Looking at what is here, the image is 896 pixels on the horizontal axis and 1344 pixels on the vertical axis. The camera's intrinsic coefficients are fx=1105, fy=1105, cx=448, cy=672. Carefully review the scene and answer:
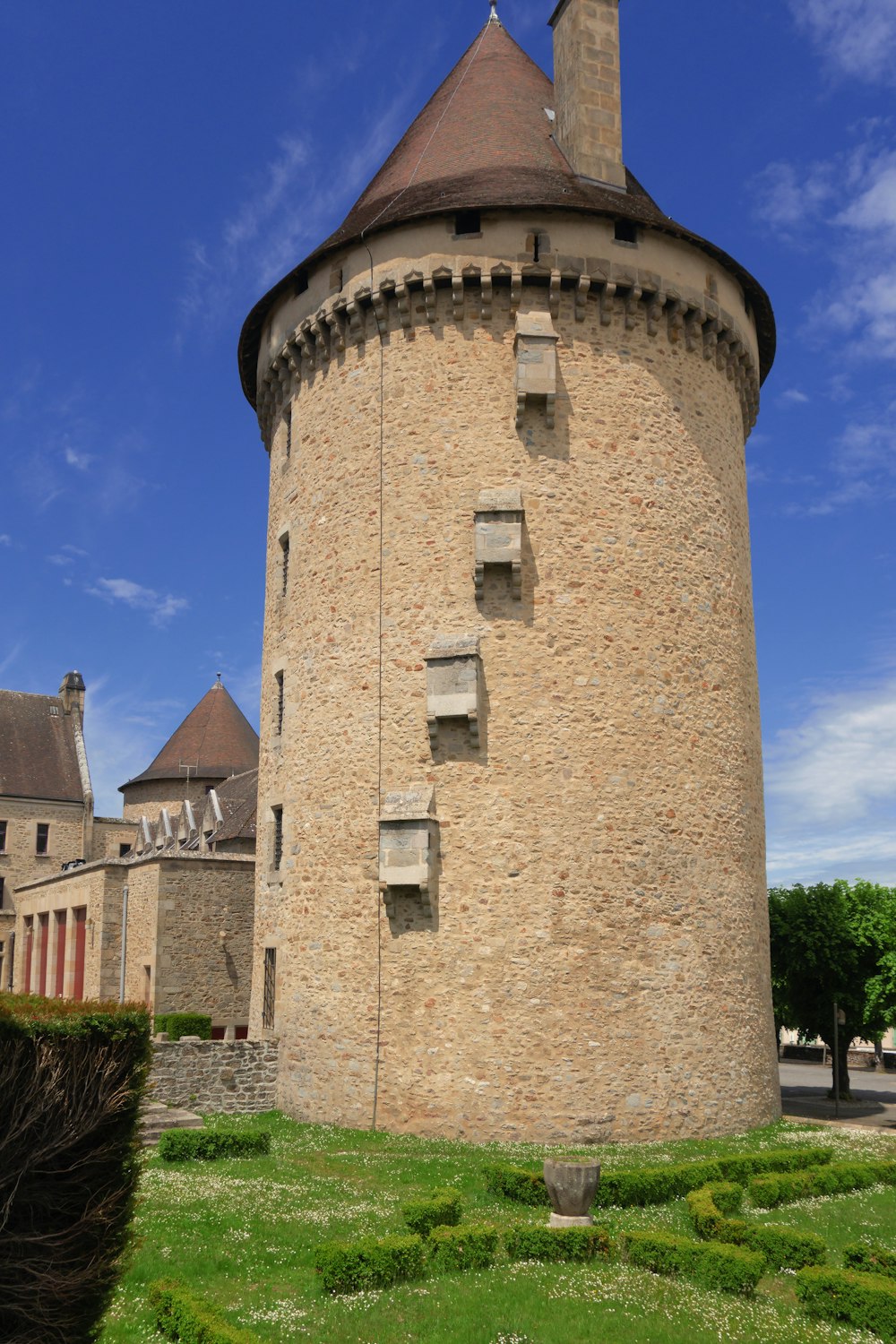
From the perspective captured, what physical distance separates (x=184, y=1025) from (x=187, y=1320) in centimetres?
1612

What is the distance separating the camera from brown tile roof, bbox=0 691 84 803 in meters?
48.6

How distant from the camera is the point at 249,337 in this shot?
22.4m

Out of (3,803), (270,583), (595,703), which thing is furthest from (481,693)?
(3,803)

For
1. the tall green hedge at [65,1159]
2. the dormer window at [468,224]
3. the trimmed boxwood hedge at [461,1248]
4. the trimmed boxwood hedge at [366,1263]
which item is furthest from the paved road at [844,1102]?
the dormer window at [468,224]

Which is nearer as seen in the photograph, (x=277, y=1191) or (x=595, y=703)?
(x=277, y=1191)

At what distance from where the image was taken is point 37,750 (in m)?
50.3

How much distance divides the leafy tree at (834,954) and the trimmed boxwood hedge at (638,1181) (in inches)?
508

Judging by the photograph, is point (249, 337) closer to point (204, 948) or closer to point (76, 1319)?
point (204, 948)

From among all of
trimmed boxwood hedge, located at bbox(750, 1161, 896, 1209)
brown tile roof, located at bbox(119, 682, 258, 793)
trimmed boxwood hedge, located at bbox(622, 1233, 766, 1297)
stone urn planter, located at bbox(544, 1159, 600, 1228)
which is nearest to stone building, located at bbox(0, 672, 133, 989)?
brown tile roof, located at bbox(119, 682, 258, 793)

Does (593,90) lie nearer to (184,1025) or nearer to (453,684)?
(453,684)

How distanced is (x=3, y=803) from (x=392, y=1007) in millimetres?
36198

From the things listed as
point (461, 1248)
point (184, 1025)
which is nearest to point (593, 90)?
point (461, 1248)

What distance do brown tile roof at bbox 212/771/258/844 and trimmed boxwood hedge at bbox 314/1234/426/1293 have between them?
22317 millimetres

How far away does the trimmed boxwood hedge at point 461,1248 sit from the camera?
923 cm
